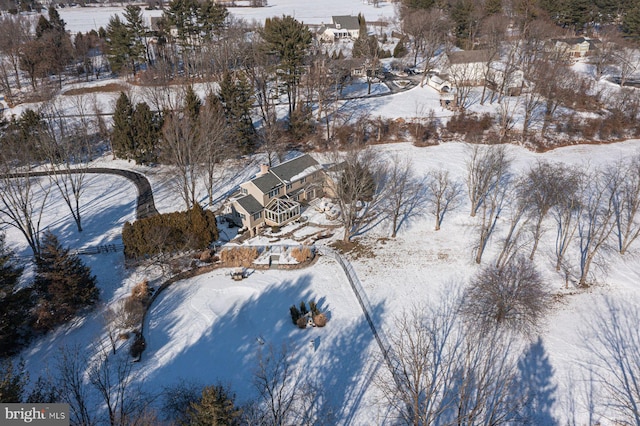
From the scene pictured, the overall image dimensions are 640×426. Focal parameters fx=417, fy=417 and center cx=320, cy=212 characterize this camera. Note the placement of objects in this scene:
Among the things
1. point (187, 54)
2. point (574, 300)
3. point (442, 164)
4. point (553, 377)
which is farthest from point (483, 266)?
point (187, 54)

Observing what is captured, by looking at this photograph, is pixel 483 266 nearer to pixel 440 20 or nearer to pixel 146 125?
pixel 146 125

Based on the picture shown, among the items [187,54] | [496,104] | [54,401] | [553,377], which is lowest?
[553,377]

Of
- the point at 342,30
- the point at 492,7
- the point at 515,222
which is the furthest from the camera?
the point at 342,30

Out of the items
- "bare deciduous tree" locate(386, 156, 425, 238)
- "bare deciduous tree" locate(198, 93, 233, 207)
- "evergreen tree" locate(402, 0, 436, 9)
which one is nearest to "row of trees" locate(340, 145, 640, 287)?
"bare deciduous tree" locate(386, 156, 425, 238)

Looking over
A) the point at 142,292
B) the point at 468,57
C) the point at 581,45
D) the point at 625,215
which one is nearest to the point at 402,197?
the point at 625,215

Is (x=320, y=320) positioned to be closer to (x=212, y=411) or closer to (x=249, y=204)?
(x=212, y=411)

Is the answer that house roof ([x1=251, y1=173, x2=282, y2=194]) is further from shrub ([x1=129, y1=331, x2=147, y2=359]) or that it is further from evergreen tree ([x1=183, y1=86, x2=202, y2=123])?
shrub ([x1=129, y1=331, x2=147, y2=359])
